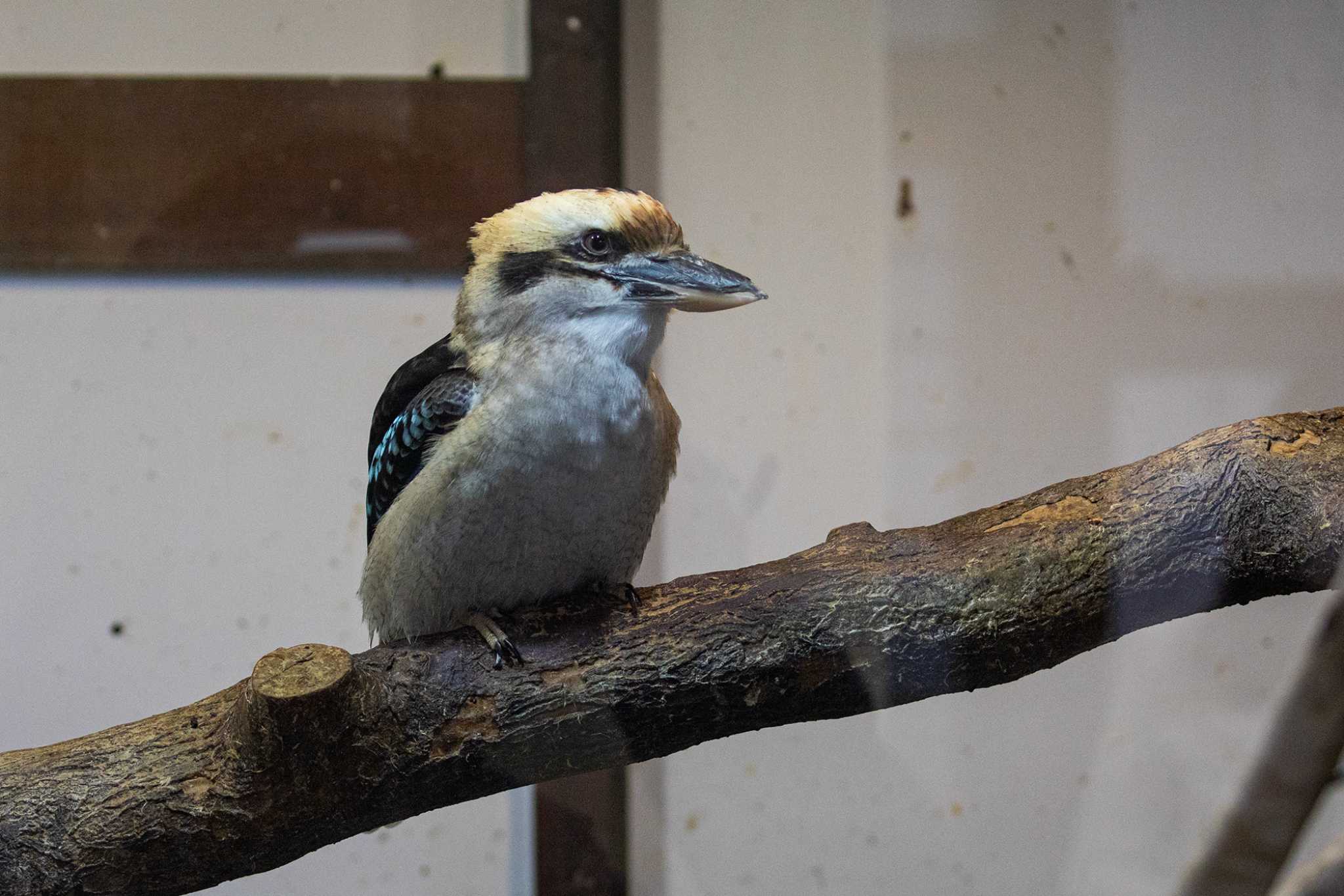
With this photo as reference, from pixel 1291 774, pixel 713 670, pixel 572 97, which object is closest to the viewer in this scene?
pixel 1291 774

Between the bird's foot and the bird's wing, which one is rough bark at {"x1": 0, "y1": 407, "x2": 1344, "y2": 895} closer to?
the bird's foot

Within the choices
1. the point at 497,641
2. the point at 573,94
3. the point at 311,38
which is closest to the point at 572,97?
the point at 573,94

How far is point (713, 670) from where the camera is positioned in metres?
1.13

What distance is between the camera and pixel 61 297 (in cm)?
155

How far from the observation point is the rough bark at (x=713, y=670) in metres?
A: 1.07

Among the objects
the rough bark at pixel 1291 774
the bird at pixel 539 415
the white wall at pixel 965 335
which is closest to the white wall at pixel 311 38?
the white wall at pixel 965 335

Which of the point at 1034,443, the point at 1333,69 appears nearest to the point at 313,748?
the point at 1034,443

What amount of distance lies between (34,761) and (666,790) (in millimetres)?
1000

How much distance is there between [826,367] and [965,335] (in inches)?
8.6

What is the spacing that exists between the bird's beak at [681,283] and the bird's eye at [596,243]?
0.02 meters

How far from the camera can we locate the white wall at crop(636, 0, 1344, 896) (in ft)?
5.13

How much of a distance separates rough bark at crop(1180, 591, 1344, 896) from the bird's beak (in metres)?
0.59

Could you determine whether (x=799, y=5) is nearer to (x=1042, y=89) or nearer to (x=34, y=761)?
(x=1042, y=89)

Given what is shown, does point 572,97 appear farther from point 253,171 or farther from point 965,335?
point 965,335
